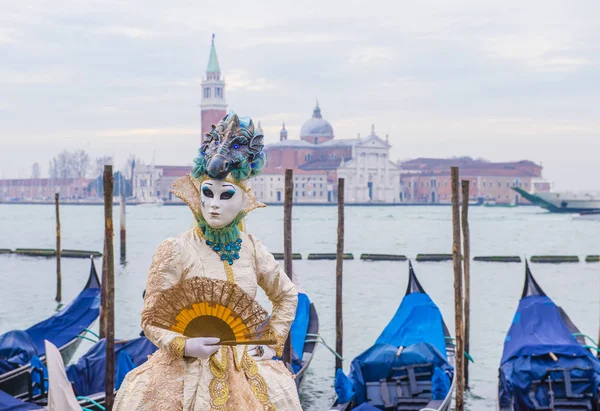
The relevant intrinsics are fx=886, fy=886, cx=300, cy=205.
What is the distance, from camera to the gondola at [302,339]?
7.45m

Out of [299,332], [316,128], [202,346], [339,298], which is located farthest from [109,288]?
[316,128]

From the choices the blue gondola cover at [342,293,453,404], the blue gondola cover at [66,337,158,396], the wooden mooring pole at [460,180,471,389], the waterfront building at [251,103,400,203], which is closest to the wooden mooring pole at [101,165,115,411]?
the blue gondola cover at [66,337,158,396]

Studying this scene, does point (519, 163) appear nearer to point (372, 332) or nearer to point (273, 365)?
point (372, 332)

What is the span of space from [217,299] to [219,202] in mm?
348

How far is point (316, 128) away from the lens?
280 feet

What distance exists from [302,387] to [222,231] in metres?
6.18

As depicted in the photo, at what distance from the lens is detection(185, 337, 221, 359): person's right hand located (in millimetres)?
2441

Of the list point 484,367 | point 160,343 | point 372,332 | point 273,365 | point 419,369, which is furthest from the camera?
point 372,332

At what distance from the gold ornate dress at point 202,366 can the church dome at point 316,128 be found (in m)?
82.7

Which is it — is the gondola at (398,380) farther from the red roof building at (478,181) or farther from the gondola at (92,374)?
the red roof building at (478,181)

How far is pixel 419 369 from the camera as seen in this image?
20.6 ft

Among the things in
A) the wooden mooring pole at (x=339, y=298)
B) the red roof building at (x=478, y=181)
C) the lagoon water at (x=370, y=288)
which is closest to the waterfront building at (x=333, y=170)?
the red roof building at (x=478, y=181)

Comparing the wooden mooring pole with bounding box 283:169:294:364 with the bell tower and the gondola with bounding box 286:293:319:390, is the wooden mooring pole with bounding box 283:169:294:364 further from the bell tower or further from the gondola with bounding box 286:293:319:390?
the bell tower

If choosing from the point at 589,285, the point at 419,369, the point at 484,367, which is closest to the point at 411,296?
the point at 419,369
